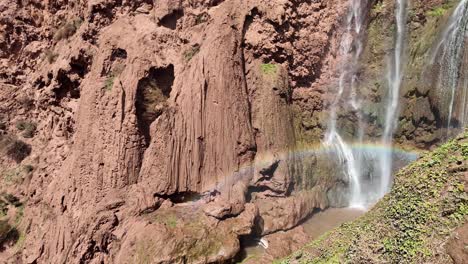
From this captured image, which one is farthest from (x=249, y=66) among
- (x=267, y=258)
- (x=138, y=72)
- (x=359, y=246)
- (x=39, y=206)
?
(x=39, y=206)

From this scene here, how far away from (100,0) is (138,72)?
11.3 ft

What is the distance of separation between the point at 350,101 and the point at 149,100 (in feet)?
26.9

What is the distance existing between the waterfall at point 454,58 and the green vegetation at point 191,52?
8.76 m

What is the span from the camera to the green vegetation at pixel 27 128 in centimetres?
1457

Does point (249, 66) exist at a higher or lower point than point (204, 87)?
higher

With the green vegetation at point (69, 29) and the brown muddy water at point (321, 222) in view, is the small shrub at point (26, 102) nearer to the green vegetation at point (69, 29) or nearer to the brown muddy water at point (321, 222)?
the green vegetation at point (69, 29)

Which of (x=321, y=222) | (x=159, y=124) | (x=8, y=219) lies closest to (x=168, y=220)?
(x=159, y=124)

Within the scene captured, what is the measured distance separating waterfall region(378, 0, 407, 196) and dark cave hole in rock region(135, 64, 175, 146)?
351 inches

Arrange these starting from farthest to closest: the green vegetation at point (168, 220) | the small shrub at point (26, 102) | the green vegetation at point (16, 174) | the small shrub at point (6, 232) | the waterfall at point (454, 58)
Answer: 1. the small shrub at point (26, 102)
2. the green vegetation at point (16, 174)
3. the small shrub at point (6, 232)
4. the waterfall at point (454, 58)
5. the green vegetation at point (168, 220)

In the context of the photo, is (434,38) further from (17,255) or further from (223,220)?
(17,255)

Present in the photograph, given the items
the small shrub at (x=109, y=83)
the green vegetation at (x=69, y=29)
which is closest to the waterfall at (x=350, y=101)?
the small shrub at (x=109, y=83)

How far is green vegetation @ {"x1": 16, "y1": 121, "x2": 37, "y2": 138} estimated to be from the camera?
47.8 ft

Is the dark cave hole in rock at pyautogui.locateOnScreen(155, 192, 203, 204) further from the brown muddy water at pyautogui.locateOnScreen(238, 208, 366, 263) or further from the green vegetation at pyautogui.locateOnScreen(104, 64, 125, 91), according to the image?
the green vegetation at pyautogui.locateOnScreen(104, 64, 125, 91)

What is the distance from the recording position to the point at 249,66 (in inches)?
531
